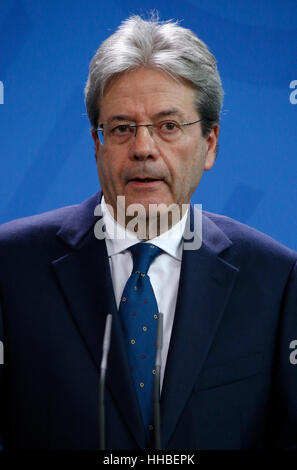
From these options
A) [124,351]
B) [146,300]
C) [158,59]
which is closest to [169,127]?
[158,59]

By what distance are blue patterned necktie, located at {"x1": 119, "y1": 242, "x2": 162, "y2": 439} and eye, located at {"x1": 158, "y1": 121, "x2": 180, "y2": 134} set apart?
0.30 meters

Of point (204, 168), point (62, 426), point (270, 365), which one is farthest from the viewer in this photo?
point (204, 168)

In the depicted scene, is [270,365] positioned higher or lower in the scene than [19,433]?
higher

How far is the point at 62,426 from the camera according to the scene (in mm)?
1231

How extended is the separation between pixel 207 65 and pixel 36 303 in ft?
2.17

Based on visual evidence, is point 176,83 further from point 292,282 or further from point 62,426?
point 62,426

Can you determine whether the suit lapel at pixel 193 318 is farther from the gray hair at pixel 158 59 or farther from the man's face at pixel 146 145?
the gray hair at pixel 158 59

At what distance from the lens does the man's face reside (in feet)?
4.18

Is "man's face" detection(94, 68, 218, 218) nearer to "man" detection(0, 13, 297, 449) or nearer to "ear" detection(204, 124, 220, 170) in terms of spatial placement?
"man" detection(0, 13, 297, 449)

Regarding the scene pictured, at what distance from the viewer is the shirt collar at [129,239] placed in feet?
4.44

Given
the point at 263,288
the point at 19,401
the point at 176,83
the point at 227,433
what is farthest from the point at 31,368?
the point at 176,83

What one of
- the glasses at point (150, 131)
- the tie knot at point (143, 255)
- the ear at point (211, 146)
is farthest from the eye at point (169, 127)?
the tie knot at point (143, 255)

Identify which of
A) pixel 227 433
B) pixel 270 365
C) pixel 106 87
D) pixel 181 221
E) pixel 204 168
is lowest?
pixel 227 433

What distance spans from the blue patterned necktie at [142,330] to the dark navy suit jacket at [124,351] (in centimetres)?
3
